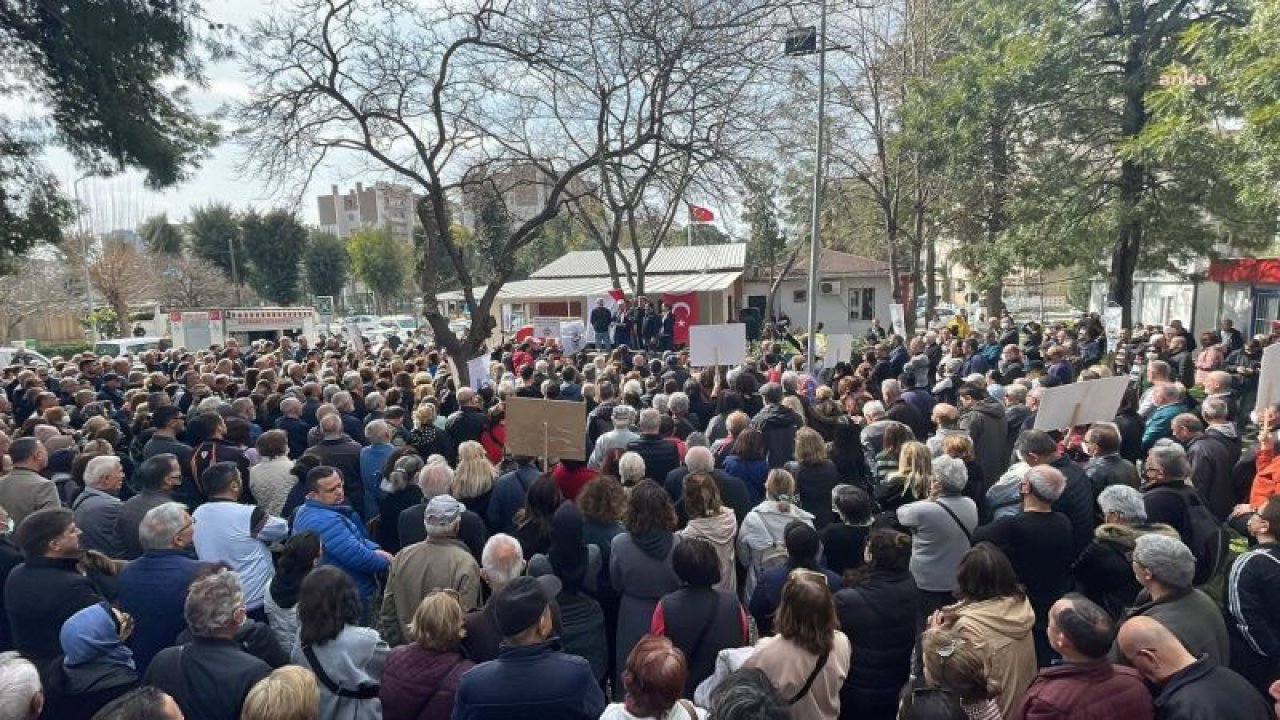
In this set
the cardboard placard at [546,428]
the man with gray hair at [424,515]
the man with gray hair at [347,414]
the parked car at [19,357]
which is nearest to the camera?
the man with gray hair at [424,515]

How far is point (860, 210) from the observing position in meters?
27.7

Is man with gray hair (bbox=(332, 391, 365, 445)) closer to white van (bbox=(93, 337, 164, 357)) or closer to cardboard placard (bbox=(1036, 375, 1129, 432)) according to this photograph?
cardboard placard (bbox=(1036, 375, 1129, 432))

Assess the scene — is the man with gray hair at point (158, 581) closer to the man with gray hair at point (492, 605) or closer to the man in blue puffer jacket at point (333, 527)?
the man in blue puffer jacket at point (333, 527)

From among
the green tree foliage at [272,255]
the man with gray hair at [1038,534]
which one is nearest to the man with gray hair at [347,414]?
the man with gray hair at [1038,534]

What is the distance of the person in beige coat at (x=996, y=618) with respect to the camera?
3.22 meters

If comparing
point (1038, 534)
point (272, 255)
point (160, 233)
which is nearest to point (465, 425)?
point (1038, 534)

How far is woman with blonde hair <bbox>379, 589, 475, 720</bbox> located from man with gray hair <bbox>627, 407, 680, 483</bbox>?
9.84 feet

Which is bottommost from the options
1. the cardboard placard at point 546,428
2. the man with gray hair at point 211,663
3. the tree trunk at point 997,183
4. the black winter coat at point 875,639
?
the black winter coat at point 875,639

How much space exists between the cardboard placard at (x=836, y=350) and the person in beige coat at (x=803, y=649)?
8.67 meters

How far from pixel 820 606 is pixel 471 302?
9.02m

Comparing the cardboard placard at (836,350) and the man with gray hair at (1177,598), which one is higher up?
the cardboard placard at (836,350)

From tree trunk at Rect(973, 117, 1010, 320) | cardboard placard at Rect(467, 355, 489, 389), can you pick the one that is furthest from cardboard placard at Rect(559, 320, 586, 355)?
tree trunk at Rect(973, 117, 1010, 320)

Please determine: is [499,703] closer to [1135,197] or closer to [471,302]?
[471,302]

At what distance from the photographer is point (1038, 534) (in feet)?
13.4
